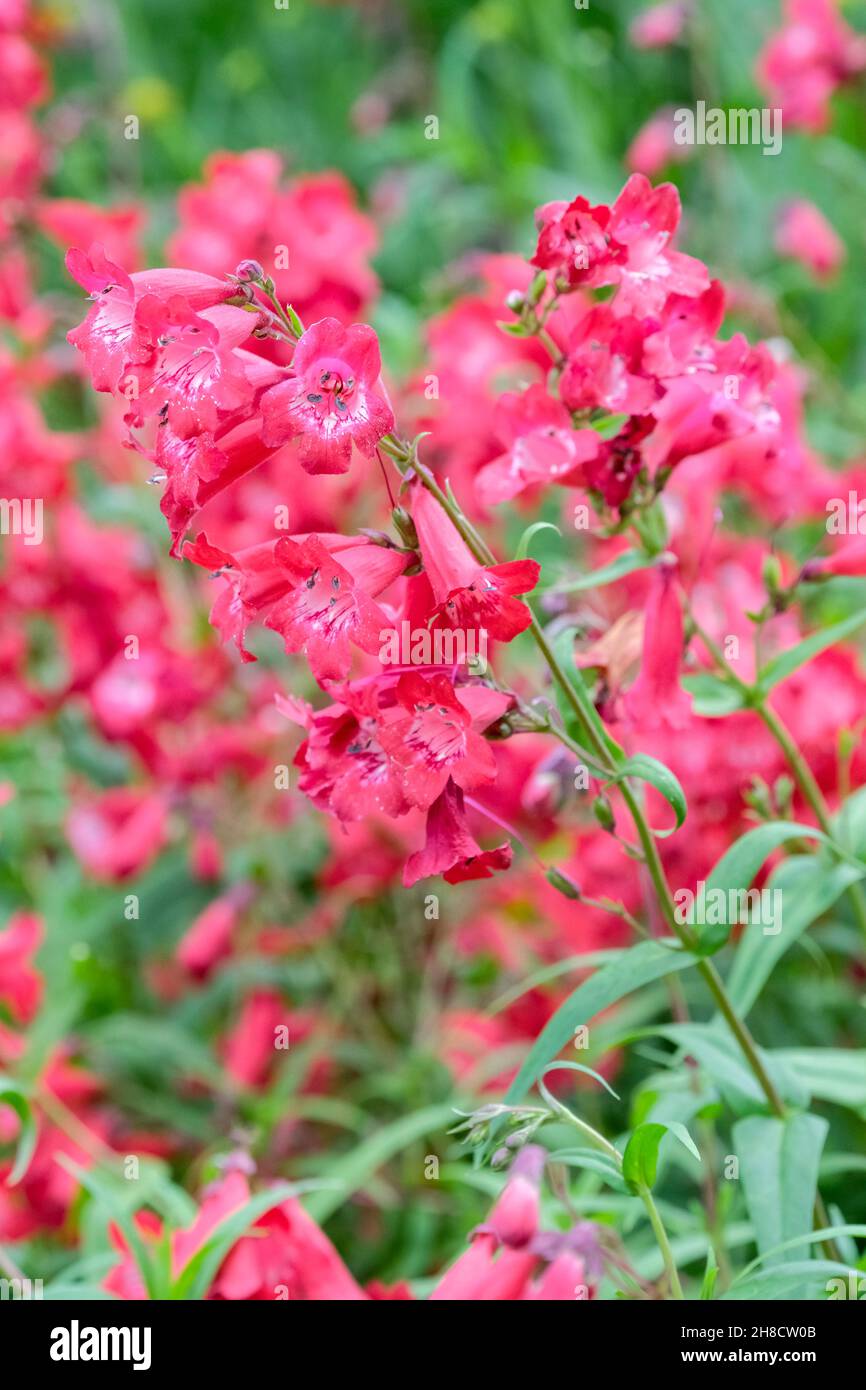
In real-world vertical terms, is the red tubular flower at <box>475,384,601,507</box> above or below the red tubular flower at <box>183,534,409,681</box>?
above

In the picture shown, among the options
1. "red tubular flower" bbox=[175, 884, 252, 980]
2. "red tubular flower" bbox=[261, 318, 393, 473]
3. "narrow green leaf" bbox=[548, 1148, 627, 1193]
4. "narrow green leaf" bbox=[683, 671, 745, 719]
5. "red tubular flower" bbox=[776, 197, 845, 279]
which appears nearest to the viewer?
"red tubular flower" bbox=[261, 318, 393, 473]

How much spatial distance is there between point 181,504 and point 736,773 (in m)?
0.85

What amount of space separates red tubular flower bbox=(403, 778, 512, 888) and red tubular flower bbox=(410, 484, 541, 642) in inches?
4.1

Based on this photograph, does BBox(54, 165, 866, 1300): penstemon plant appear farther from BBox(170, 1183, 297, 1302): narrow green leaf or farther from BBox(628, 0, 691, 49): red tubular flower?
BBox(628, 0, 691, 49): red tubular flower

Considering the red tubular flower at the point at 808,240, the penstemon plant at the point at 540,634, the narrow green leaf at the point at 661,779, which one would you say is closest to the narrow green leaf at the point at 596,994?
the penstemon plant at the point at 540,634

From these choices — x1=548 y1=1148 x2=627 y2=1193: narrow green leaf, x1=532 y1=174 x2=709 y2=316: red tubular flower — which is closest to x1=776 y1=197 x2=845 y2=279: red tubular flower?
x1=532 y1=174 x2=709 y2=316: red tubular flower

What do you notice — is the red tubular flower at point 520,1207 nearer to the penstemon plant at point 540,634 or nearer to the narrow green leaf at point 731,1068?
the penstemon plant at point 540,634

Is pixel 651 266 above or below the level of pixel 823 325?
below

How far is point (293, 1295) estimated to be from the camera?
1.11 metres

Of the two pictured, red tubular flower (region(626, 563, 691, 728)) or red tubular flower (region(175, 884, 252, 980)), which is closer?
red tubular flower (region(626, 563, 691, 728))

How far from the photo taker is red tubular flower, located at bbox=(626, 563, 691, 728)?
1108mm

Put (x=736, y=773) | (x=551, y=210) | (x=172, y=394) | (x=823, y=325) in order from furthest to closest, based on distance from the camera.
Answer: (x=823, y=325) < (x=736, y=773) < (x=551, y=210) < (x=172, y=394)
